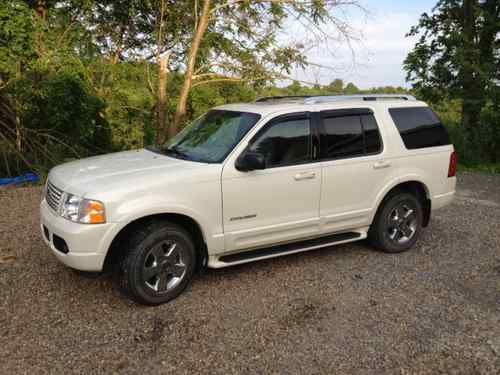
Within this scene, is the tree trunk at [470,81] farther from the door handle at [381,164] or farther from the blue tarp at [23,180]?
the blue tarp at [23,180]

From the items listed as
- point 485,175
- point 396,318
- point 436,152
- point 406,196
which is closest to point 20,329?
point 396,318

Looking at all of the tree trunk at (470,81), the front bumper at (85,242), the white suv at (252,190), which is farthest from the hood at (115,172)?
the tree trunk at (470,81)

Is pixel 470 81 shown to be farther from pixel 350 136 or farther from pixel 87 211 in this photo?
pixel 87 211

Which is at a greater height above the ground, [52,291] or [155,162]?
[155,162]

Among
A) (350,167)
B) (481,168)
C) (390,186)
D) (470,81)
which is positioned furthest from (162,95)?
(470,81)

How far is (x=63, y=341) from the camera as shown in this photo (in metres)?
3.36

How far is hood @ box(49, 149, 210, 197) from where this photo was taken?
367cm

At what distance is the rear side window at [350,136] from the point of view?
4656 mm

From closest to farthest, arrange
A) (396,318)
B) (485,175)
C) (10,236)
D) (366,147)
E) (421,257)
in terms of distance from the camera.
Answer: (396,318)
(366,147)
(421,257)
(10,236)
(485,175)

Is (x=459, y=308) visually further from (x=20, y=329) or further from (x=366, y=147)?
(x=20, y=329)

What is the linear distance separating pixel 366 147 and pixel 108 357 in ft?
11.1

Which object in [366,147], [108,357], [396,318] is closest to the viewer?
[108,357]

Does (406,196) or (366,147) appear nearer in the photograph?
(366,147)

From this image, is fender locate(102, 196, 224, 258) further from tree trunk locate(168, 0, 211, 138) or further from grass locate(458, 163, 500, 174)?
grass locate(458, 163, 500, 174)
